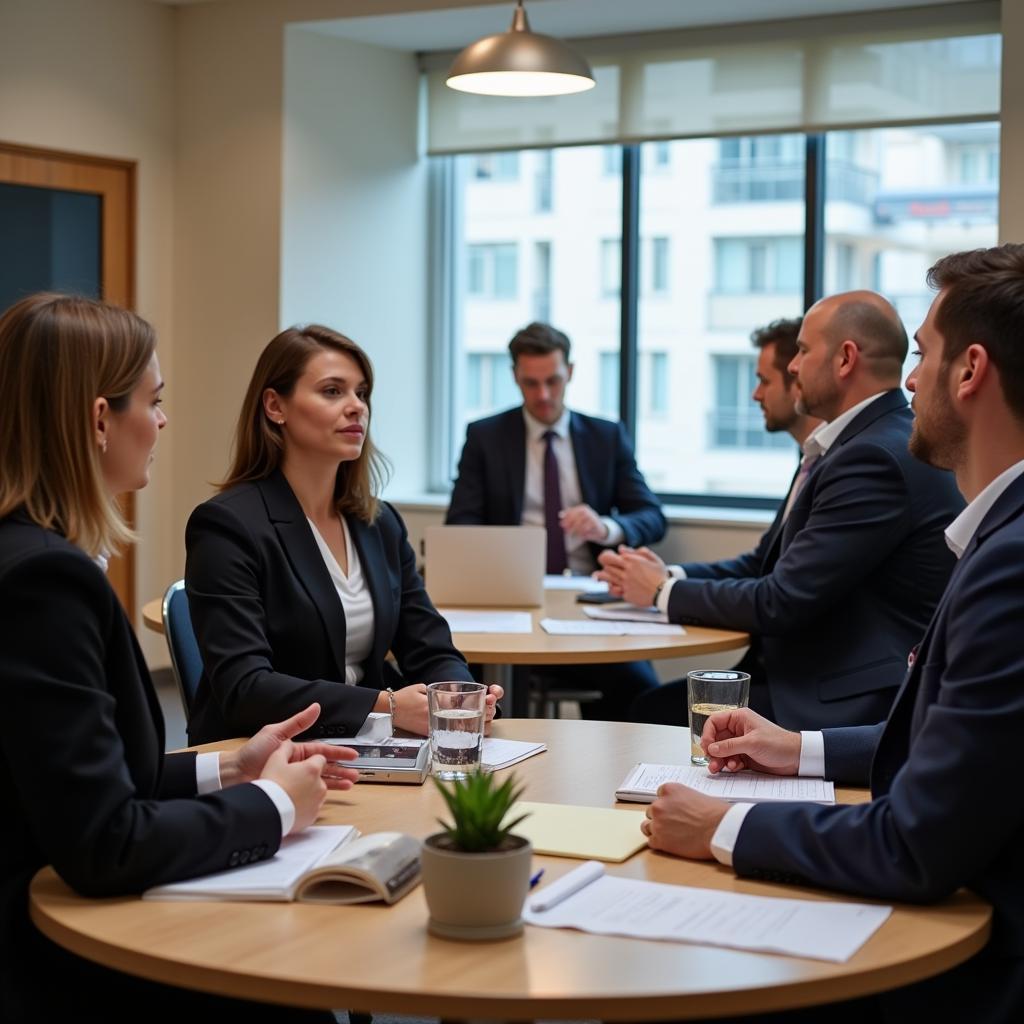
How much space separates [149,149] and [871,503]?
4192mm

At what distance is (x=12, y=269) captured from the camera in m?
5.73

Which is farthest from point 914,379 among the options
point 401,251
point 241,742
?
point 401,251

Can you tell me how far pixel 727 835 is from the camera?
1649 millimetres

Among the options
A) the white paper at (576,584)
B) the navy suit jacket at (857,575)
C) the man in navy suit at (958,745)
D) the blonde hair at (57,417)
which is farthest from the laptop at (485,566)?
the blonde hair at (57,417)

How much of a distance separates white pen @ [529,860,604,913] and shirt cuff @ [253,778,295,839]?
330mm

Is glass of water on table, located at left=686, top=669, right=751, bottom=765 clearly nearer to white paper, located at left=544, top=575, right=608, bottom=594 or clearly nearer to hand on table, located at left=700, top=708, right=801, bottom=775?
hand on table, located at left=700, top=708, right=801, bottom=775

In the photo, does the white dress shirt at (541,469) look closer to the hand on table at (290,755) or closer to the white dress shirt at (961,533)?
the hand on table at (290,755)

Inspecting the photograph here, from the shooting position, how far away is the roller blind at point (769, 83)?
5340 millimetres

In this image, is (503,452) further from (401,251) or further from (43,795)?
(43,795)

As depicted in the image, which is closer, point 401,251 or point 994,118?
point 994,118

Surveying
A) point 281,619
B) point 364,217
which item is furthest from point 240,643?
point 364,217

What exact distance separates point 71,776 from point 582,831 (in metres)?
0.65

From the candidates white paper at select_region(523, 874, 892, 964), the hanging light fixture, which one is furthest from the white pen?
the hanging light fixture

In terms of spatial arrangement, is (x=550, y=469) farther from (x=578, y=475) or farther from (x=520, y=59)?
(x=520, y=59)
